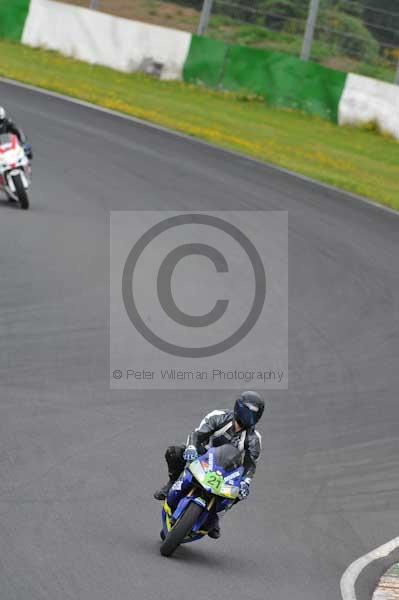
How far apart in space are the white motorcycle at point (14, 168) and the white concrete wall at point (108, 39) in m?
16.3

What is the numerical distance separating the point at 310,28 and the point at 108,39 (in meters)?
5.94

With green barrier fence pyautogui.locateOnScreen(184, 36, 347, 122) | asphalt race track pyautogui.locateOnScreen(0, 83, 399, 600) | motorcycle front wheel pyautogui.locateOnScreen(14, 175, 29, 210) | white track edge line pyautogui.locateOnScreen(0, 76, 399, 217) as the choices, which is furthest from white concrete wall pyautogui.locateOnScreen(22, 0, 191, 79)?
motorcycle front wheel pyautogui.locateOnScreen(14, 175, 29, 210)

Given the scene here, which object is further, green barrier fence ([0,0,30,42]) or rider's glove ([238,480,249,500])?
green barrier fence ([0,0,30,42])

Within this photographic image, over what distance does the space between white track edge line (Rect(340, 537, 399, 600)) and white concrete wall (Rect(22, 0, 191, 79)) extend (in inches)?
1013

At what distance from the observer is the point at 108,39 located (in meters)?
34.6

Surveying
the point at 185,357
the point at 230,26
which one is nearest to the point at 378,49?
the point at 230,26

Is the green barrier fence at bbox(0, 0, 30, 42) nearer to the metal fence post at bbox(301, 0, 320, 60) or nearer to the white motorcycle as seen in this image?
the metal fence post at bbox(301, 0, 320, 60)

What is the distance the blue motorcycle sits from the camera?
8.20 meters

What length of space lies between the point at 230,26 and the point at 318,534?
2572 cm

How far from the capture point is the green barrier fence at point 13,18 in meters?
35.4

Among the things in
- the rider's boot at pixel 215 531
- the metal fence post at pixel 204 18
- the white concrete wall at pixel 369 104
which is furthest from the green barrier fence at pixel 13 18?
the rider's boot at pixel 215 531

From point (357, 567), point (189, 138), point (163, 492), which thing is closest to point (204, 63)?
point (189, 138)

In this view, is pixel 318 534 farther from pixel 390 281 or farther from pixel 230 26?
pixel 230 26

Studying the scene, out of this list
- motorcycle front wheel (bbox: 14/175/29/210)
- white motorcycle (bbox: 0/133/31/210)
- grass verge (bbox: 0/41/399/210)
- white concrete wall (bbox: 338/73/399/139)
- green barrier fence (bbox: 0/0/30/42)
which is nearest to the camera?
white motorcycle (bbox: 0/133/31/210)
